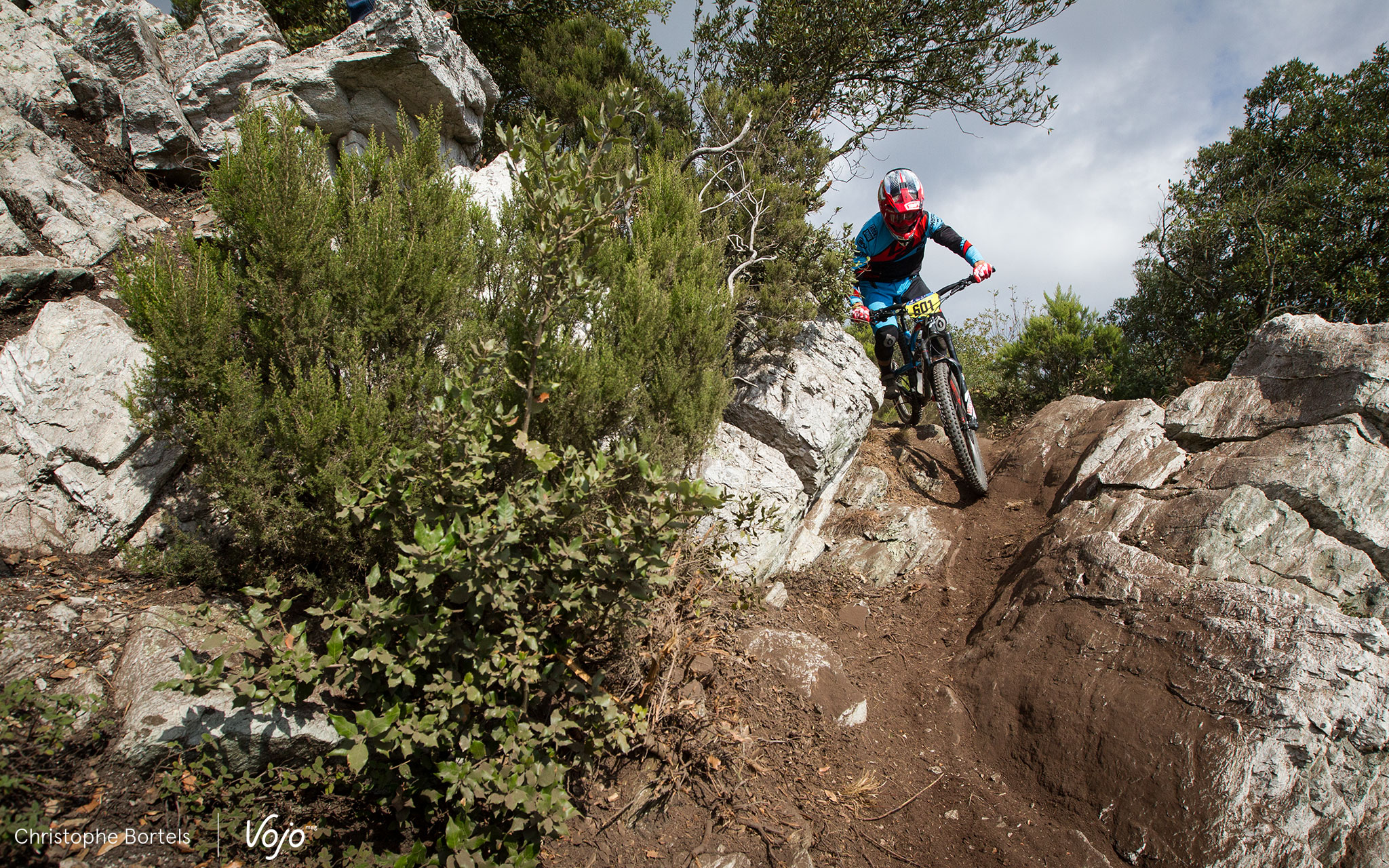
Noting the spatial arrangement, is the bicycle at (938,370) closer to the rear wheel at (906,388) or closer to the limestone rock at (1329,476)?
the rear wheel at (906,388)

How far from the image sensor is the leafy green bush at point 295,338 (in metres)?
2.71

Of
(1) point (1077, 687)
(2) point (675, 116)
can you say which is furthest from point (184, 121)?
(1) point (1077, 687)

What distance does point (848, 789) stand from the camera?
2.95m

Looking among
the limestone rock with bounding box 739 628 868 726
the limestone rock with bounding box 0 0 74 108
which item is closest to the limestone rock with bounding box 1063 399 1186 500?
the limestone rock with bounding box 739 628 868 726

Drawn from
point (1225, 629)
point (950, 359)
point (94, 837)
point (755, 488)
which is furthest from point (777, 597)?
point (94, 837)

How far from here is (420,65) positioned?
227 inches

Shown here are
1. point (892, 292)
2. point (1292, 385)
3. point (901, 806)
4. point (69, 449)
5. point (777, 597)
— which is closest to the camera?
point (901, 806)

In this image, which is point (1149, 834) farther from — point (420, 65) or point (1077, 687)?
point (420, 65)

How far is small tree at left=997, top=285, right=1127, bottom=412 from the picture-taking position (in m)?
7.68

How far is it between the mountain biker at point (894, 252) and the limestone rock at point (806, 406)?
0.57 meters

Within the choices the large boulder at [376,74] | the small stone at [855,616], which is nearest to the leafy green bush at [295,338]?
the large boulder at [376,74]

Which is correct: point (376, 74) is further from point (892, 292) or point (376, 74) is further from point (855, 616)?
point (855, 616)

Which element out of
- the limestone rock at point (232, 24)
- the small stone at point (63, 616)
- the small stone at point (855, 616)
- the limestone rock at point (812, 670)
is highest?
the limestone rock at point (232, 24)

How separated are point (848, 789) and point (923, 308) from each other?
4.22m
